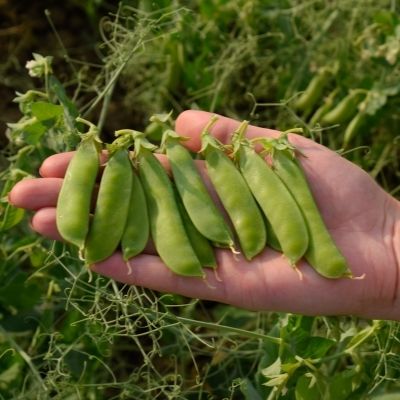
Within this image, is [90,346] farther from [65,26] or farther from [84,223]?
[65,26]

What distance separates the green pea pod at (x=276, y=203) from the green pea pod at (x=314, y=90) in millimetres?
1351

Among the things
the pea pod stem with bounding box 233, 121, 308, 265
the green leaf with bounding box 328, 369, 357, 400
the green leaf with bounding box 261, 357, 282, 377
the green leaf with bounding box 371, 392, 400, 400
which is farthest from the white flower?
the green leaf with bounding box 371, 392, 400, 400

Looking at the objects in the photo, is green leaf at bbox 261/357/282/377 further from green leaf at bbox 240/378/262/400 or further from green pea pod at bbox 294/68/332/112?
green pea pod at bbox 294/68/332/112

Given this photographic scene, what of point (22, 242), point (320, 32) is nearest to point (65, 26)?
point (320, 32)

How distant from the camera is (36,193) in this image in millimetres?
1955

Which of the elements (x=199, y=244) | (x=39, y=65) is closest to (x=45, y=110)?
(x=39, y=65)

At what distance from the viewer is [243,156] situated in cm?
212

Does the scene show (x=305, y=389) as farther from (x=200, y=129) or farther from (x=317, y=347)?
(x=200, y=129)

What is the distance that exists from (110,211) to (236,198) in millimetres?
366

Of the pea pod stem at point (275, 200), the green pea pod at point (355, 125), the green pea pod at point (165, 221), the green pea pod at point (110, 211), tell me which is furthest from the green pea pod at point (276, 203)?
the green pea pod at point (355, 125)

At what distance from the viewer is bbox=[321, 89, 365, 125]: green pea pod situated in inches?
127

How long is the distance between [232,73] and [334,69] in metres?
0.50

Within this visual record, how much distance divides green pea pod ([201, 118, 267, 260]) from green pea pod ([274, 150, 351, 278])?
0.42ft

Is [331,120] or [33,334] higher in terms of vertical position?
[331,120]
